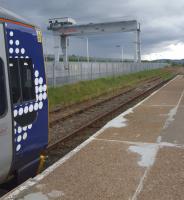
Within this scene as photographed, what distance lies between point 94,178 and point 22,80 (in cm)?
194

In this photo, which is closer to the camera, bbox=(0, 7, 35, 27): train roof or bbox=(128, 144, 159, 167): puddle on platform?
bbox=(0, 7, 35, 27): train roof

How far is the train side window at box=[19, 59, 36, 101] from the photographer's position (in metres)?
5.50

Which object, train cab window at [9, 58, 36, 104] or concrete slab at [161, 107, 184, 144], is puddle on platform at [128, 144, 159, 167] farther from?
train cab window at [9, 58, 36, 104]

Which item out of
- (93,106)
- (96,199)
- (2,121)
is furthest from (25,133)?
(93,106)

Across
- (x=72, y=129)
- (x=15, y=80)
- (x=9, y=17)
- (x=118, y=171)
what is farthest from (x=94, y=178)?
(x=72, y=129)

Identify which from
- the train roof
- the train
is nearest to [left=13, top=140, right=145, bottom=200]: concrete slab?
the train

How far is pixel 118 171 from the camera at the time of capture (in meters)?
6.46

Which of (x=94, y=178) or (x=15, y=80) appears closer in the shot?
(x=15, y=80)

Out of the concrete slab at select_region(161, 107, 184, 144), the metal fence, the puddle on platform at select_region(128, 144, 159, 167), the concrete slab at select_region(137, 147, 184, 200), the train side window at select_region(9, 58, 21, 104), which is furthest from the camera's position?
the metal fence

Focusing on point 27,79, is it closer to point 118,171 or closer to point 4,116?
point 4,116

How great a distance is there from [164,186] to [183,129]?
4.99 metres

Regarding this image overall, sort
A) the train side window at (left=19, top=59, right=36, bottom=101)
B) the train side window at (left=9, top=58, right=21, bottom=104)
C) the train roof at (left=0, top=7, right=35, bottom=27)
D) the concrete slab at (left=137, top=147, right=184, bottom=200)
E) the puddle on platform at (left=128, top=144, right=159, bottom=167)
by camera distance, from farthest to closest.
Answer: the puddle on platform at (left=128, top=144, right=159, bottom=167) → the train side window at (left=19, top=59, right=36, bottom=101) → the concrete slab at (left=137, top=147, right=184, bottom=200) → the train side window at (left=9, top=58, right=21, bottom=104) → the train roof at (left=0, top=7, right=35, bottom=27)

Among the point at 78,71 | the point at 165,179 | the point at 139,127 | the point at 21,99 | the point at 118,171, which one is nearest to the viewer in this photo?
the point at 21,99

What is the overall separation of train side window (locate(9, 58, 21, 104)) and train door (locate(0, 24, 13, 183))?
18 centimetres
